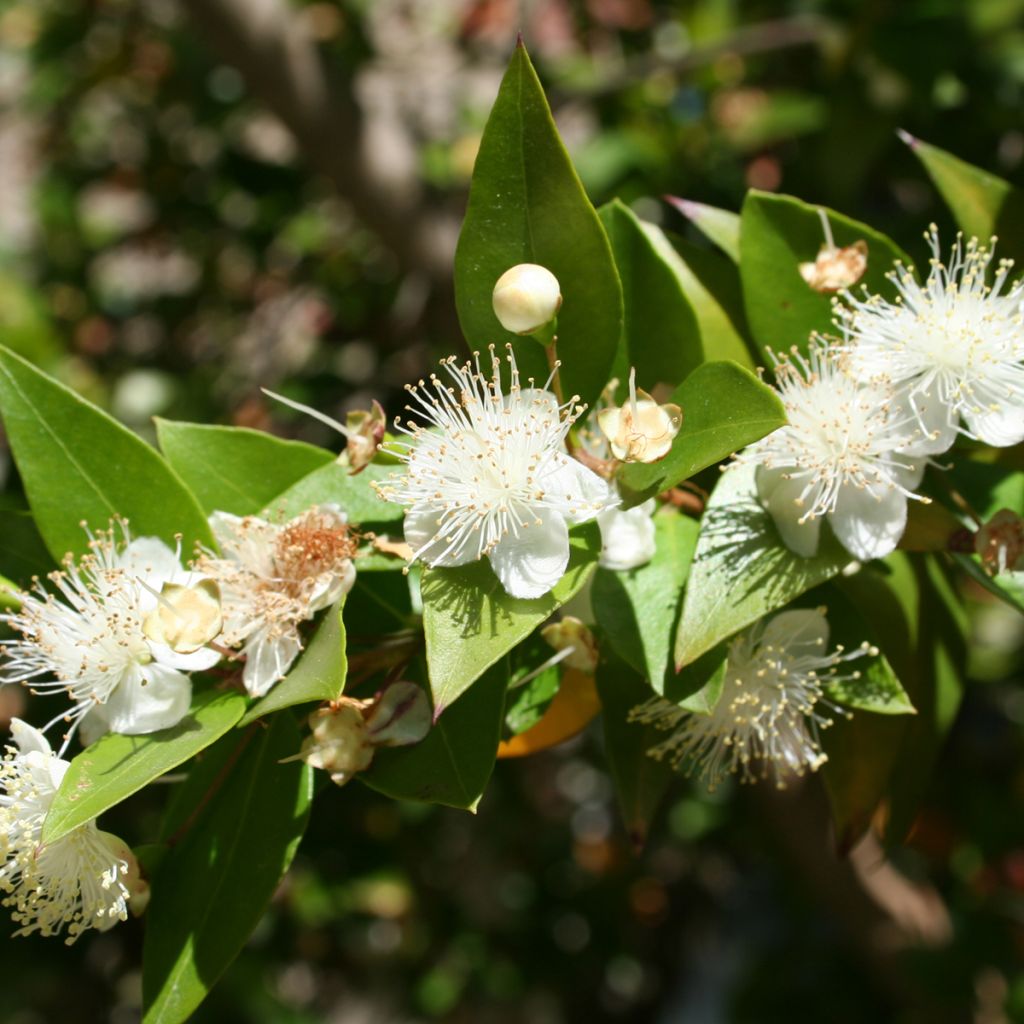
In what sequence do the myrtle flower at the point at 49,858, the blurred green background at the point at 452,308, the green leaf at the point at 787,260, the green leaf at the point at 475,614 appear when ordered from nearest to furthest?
the green leaf at the point at 475,614, the myrtle flower at the point at 49,858, the green leaf at the point at 787,260, the blurred green background at the point at 452,308

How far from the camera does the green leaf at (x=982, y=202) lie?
97cm

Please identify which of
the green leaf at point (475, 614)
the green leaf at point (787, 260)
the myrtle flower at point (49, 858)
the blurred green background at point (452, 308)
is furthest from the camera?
the blurred green background at point (452, 308)

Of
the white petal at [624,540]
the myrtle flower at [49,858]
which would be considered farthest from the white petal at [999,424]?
the myrtle flower at [49,858]

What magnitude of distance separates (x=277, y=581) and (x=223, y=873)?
0.23 m

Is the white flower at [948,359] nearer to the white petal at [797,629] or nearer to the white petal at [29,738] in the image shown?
the white petal at [797,629]

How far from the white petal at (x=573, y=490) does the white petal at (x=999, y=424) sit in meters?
0.28

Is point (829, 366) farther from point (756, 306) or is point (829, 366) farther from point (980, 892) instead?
point (980, 892)

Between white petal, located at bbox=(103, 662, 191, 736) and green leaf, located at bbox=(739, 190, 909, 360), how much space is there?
0.54m

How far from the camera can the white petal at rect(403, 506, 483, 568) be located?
78 cm

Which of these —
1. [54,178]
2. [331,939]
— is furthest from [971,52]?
[331,939]

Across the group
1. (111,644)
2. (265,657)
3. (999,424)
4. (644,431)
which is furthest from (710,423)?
(111,644)

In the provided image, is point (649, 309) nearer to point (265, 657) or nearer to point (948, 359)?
point (948, 359)

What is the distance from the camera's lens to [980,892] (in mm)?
2084

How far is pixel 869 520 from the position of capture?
81 centimetres
